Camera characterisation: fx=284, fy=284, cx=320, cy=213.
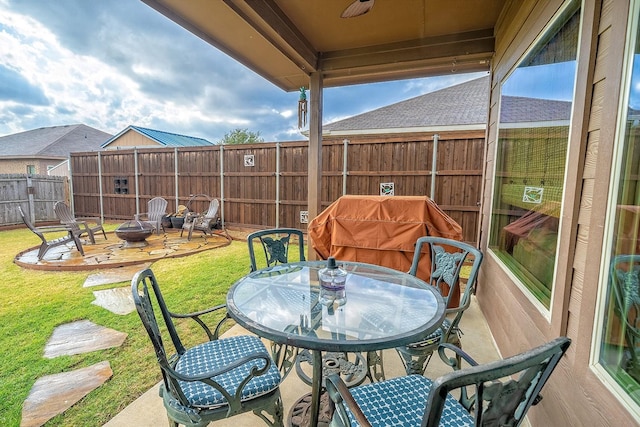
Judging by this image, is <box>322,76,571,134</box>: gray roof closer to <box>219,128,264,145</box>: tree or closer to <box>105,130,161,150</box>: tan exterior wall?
<box>105,130,161,150</box>: tan exterior wall

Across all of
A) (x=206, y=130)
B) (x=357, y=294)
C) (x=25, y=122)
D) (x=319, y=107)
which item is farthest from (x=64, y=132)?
(x=357, y=294)

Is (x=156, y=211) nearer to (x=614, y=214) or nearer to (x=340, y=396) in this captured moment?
(x=340, y=396)

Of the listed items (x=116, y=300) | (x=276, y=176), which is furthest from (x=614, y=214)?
(x=276, y=176)

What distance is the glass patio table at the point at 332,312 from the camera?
1.16m

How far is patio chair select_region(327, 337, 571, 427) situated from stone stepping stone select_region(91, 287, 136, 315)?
291 cm

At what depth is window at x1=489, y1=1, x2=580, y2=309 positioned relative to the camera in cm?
147

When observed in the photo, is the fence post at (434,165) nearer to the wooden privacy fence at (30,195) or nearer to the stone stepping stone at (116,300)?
the stone stepping stone at (116,300)

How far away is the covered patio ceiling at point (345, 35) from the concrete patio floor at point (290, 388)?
2.73 meters

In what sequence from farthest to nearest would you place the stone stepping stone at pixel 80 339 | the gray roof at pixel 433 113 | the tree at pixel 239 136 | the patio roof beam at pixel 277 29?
1. the tree at pixel 239 136
2. the gray roof at pixel 433 113
3. the patio roof beam at pixel 277 29
4. the stone stepping stone at pixel 80 339

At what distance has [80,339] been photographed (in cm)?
245

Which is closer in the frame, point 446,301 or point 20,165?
point 446,301

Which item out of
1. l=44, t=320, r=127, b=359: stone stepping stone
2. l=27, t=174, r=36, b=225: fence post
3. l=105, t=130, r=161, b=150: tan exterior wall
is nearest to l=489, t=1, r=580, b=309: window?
l=44, t=320, r=127, b=359: stone stepping stone

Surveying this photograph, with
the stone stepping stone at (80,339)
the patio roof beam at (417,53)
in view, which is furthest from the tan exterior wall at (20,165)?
the patio roof beam at (417,53)

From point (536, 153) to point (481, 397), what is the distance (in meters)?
1.82
